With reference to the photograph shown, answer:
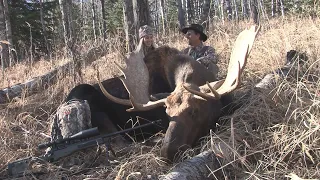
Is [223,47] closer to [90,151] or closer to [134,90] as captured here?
[134,90]

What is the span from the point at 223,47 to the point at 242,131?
3901 mm

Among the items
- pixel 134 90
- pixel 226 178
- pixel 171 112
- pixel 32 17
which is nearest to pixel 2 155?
pixel 134 90

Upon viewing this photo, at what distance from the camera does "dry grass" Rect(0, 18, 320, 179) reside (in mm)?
3250

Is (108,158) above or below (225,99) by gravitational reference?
below

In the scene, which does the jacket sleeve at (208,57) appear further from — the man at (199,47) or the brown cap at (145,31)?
the brown cap at (145,31)

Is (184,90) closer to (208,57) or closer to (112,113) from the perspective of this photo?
(208,57)

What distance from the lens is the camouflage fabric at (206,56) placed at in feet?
17.9

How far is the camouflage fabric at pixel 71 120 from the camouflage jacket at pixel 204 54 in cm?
199

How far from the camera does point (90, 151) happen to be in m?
4.46

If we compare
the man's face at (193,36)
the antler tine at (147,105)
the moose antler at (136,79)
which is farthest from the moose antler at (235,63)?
the man's face at (193,36)

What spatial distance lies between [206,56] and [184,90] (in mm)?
1556

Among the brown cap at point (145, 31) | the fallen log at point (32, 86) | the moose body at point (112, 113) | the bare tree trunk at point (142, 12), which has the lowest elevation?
the moose body at point (112, 113)

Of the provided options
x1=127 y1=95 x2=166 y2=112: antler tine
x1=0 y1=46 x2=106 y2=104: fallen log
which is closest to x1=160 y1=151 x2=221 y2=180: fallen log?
x1=127 y1=95 x2=166 y2=112: antler tine

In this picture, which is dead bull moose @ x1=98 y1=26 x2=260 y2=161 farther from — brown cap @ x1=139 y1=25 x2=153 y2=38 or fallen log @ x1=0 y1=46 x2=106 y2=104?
fallen log @ x1=0 y1=46 x2=106 y2=104
